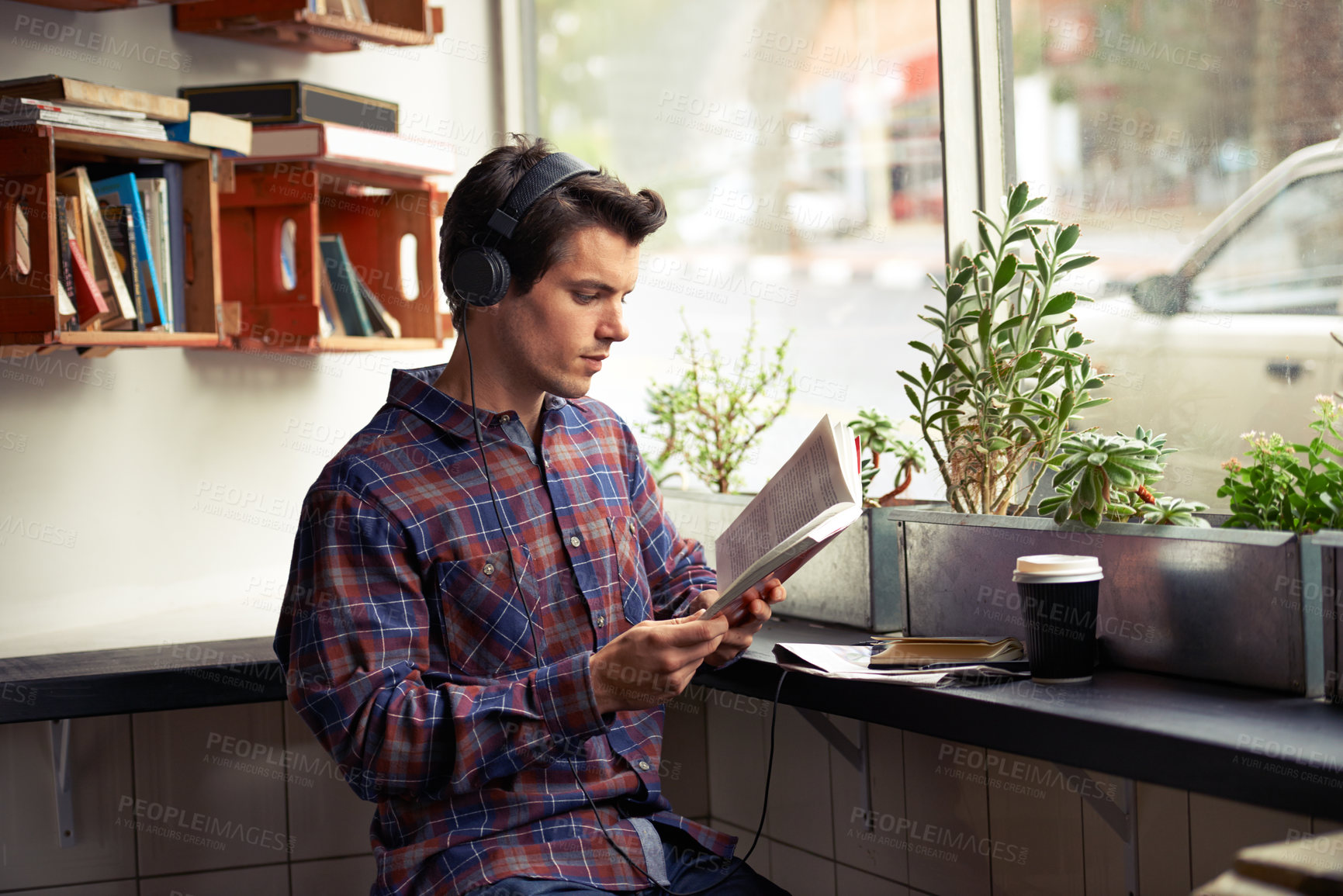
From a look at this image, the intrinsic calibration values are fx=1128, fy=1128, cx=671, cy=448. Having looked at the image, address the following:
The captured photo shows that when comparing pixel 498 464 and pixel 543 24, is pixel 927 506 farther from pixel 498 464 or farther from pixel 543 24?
pixel 543 24

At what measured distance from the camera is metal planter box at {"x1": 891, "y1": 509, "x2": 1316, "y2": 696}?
4.08ft

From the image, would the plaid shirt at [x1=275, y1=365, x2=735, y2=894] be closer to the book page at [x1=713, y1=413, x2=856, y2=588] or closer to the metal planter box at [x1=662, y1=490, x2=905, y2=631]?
the book page at [x1=713, y1=413, x2=856, y2=588]

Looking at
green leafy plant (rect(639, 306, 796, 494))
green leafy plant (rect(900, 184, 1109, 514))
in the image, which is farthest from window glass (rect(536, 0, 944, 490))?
green leafy plant (rect(900, 184, 1109, 514))

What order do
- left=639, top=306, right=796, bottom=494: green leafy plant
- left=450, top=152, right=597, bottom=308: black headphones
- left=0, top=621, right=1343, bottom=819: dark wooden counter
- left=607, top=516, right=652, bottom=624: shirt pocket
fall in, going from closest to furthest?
left=0, top=621, right=1343, bottom=819: dark wooden counter → left=450, top=152, right=597, bottom=308: black headphones → left=607, top=516, right=652, bottom=624: shirt pocket → left=639, top=306, right=796, bottom=494: green leafy plant

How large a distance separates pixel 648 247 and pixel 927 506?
3.64ft

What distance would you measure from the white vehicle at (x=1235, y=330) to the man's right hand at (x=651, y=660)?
2.83 ft

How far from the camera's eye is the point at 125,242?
6.11 ft

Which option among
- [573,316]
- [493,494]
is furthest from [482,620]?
[573,316]

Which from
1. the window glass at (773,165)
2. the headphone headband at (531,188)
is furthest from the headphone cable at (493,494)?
the window glass at (773,165)

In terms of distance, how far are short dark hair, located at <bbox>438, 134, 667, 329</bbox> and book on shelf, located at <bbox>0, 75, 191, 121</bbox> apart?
672 millimetres

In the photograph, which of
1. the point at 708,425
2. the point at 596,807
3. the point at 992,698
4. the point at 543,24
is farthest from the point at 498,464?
the point at 543,24

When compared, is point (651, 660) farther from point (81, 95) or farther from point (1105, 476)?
point (81, 95)

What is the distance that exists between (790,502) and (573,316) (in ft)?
1.22

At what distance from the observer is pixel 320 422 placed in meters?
2.40
